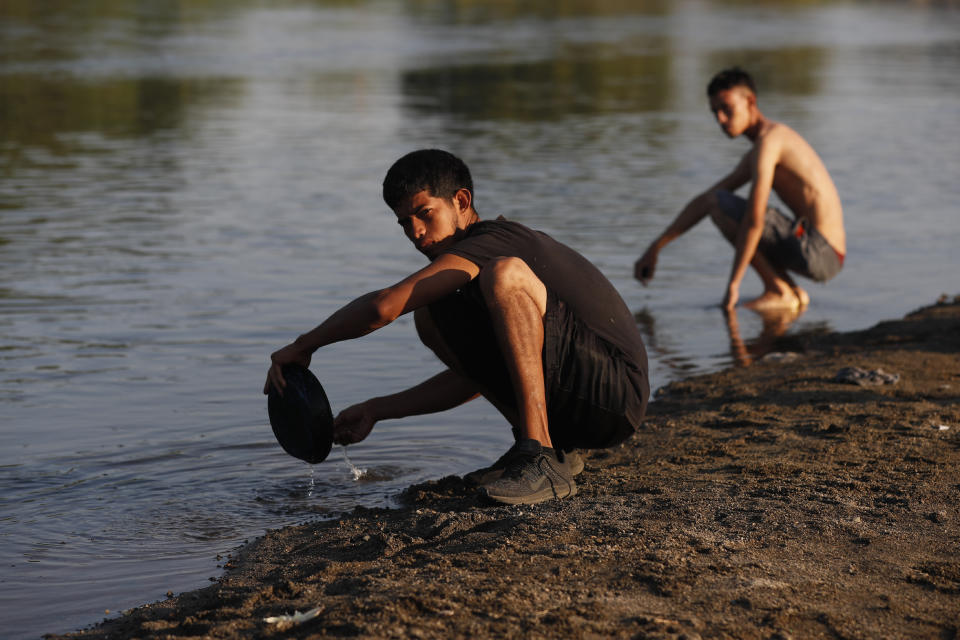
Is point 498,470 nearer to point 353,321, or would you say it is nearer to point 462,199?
point 353,321

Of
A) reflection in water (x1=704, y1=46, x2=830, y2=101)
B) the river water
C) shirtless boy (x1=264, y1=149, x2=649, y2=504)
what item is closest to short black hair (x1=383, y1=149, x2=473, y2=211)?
shirtless boy (x1=264, y1=149, x2=649, y2=504)

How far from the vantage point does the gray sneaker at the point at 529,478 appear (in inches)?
175

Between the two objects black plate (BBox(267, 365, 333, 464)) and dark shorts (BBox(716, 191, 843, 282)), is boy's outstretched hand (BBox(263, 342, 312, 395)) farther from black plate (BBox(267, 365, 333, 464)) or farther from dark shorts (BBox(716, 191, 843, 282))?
dark shorts (BBox(716, 191, 843, 282))

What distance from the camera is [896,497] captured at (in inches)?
178

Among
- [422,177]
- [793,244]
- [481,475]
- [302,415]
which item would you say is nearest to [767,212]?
[793,244]

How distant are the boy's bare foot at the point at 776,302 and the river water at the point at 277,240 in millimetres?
276

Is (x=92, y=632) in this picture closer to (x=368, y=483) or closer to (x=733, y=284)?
(x=368, y=483)

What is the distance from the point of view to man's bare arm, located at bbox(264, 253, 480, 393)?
4277 mm

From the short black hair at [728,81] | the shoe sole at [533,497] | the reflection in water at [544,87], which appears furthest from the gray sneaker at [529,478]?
the reflection in water at [544,87]

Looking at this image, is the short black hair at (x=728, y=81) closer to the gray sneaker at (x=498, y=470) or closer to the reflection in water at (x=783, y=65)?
the gray sneaker at (x=498, y=470)

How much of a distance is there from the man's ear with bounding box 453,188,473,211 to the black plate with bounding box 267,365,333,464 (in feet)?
2.60

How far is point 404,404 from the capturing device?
16.3 feet

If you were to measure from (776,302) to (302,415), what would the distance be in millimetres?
5214

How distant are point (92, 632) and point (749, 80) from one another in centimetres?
606
